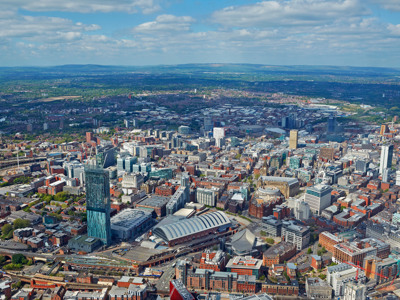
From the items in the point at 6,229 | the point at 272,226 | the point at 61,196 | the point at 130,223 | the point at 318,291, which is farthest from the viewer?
the point at 61,196

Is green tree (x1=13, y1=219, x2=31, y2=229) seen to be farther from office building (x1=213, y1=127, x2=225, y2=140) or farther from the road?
office building (x1=213, y1=127, x2=225, y2=140)

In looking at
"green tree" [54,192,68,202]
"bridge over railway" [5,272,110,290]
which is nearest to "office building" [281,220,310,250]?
"bridge over railway" [5,272,110,290]

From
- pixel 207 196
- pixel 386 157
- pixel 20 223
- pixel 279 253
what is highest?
pixel 386 157

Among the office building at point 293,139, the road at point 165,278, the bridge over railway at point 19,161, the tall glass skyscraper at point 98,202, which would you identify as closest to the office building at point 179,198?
the tall glass skyscraper at point 98,202

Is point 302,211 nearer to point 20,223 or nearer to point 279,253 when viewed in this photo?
point 279,253

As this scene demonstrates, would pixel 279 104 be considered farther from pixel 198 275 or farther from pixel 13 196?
pixel 198 275

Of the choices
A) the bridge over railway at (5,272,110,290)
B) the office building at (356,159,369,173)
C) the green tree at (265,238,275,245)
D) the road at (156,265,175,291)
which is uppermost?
the office building at (356,159,369,173)

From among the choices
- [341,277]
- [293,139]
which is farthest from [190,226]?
[293,139]
